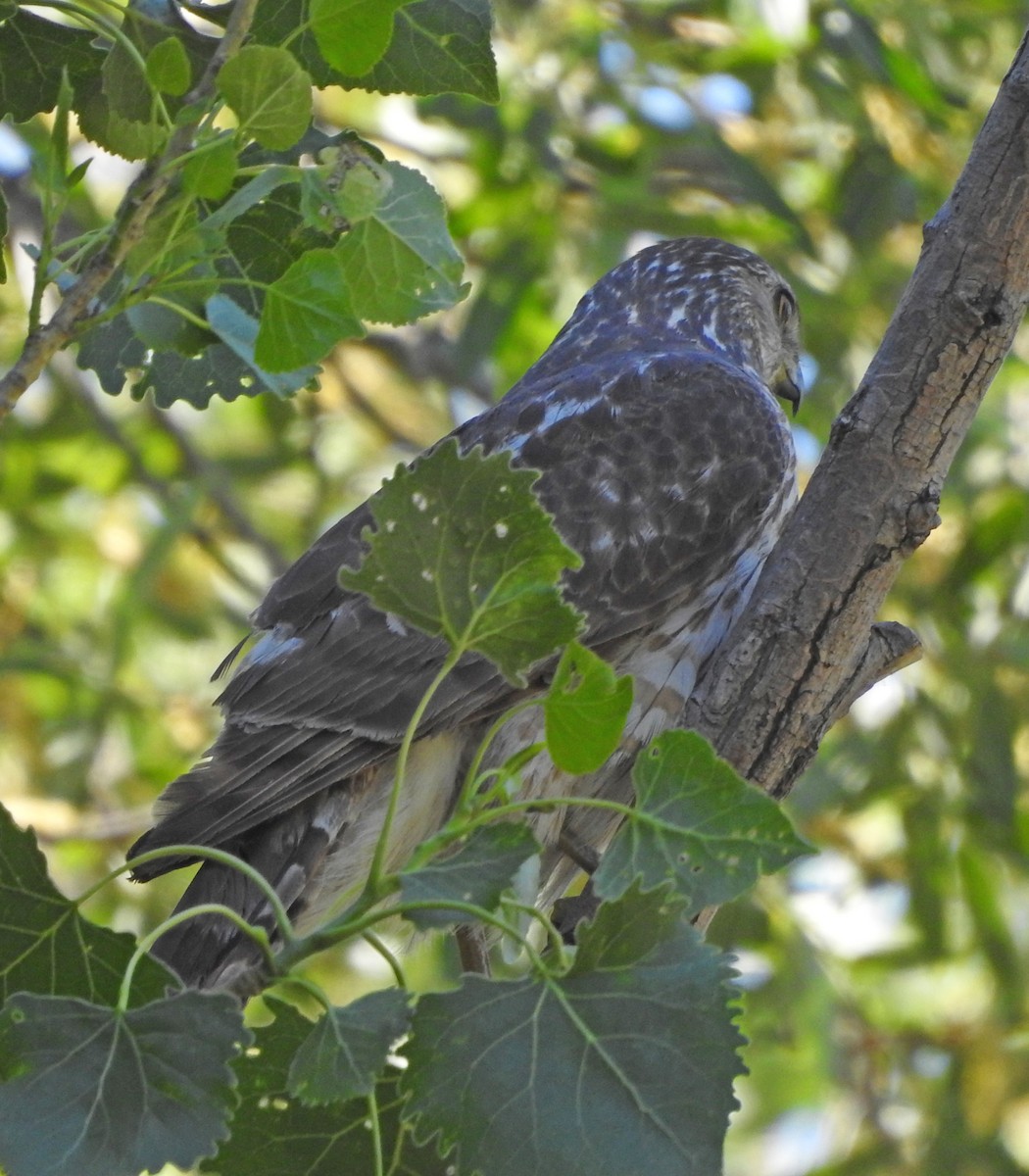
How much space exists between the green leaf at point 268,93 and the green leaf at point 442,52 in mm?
281

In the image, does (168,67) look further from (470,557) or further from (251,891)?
(251,891)

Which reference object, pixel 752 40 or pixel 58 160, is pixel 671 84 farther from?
pixel 58 160

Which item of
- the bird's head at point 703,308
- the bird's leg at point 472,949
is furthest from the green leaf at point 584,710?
the bird's head at point 703,308

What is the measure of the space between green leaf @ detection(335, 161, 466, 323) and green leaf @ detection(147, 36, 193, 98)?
222mm

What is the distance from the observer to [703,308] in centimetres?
396

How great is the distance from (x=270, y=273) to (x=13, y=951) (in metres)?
0.76

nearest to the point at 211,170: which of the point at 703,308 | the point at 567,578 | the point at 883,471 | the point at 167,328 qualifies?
the point at 167,328

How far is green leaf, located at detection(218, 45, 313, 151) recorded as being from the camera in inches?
53.5

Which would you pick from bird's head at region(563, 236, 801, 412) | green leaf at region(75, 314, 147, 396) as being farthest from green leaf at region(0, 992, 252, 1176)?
bird's head at region(563, 236, 801, 412)

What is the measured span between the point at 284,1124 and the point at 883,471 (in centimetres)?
129

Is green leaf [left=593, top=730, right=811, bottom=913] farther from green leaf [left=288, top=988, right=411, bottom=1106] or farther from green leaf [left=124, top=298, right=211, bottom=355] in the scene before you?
green leaf [left=124, top=298, right=211, bottom=355]

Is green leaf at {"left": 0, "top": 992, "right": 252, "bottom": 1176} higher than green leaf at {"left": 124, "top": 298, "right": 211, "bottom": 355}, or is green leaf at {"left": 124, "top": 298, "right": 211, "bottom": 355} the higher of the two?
green leaf at {"left": 124, "top": 298, "right": 211, "bottom": 355}

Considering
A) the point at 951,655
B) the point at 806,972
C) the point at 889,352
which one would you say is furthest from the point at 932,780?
the point at 889,352

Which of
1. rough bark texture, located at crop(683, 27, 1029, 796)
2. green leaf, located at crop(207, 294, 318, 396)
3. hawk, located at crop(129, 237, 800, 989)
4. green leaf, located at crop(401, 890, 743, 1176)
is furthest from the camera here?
hawk, located at crop(129, 237, 800, 989)
